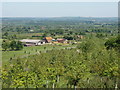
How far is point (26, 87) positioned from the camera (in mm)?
7324

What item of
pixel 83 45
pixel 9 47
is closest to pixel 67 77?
pixel 83 45

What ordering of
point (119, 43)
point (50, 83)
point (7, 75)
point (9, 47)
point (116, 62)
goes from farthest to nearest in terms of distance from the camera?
point (9, 47), point (119, 43), point (116, 62), point (7, 75), point (50, 83)

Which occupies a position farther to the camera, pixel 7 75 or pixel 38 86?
pixel 7 75

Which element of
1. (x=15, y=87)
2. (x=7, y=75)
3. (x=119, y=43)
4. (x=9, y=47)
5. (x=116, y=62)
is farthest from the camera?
(x=9, y=47)

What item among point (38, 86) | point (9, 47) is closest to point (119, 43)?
point (38, 86)

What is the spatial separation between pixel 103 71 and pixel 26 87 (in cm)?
325

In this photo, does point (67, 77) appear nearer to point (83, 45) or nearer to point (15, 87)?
point (15, 87)

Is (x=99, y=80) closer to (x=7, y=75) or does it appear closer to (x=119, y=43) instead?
(x=7, y=75)

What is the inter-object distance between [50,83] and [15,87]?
1.33 metres

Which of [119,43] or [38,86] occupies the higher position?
[119,43]

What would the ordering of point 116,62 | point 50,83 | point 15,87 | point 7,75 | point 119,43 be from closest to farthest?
point 15,87 → point 50,83 → point 7,75 → point 116,62 → point 119,43

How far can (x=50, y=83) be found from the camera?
7875mm

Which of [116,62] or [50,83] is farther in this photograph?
[116,62]

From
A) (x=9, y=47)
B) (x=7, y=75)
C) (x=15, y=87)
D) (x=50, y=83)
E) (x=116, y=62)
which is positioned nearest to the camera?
(x=15, y=87)
